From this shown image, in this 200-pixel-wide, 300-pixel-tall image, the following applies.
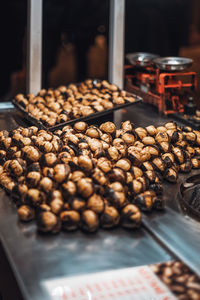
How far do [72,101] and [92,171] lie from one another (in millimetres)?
1521

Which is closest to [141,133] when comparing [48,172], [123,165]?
[123,165]

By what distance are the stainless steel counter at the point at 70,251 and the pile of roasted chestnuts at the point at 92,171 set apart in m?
0.05

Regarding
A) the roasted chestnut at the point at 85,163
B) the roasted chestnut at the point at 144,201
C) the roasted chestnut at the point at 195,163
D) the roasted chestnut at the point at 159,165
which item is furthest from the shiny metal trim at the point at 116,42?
the roasted chestnut at the point at 144,201

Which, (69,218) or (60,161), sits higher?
(60,161)

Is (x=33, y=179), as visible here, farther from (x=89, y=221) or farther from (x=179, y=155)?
(x=179, y=155)

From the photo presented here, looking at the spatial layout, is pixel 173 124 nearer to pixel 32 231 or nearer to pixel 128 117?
pixel 128 117

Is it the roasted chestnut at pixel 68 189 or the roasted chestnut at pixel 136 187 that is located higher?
the roasted chestnut at pixel 68 189

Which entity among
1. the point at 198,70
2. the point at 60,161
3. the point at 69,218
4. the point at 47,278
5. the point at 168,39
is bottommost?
the point at 47,278

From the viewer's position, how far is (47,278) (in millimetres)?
1497

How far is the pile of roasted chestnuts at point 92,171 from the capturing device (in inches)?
70.7

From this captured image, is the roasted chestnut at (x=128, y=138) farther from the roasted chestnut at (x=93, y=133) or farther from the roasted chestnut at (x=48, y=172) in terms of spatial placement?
the roasted chestnut at (x=48, y=172)

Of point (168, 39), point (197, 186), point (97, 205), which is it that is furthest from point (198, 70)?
point (97, 205)

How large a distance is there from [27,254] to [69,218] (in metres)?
0.24

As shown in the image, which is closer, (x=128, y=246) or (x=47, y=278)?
(x=47, y=278)
